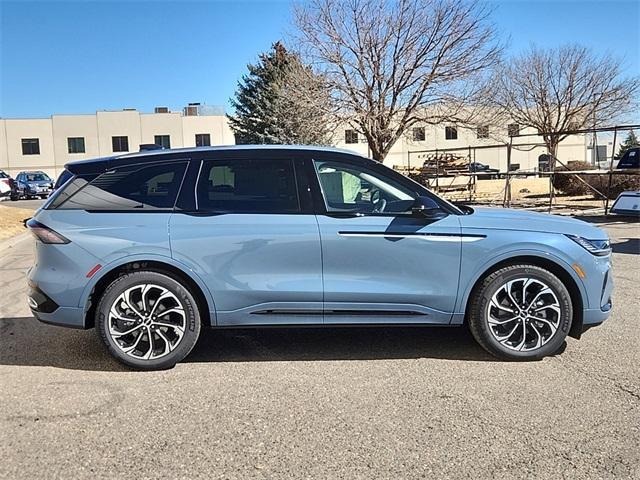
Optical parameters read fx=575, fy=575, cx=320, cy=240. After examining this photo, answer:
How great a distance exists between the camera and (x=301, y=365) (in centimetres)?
464

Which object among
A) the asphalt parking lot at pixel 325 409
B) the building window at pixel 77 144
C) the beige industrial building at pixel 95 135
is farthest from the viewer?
the building window at pixel 77 144

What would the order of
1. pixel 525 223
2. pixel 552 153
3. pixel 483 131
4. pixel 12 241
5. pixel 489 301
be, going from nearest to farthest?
pixel 489 301 < pixel 525 223 < pixel 12 241 < pixel 552 153 < pixel 483 131

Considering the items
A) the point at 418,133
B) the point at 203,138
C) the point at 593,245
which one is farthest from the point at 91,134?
the point at 593,245

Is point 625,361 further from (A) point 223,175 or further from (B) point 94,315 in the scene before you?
(B) point 94,315

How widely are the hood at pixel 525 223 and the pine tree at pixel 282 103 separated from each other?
18.1m

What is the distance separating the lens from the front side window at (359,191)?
4.60 metres

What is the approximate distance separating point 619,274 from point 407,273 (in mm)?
5052

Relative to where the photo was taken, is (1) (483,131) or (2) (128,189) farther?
(1) (483,131)

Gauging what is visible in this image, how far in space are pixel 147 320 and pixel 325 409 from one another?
5.30ft

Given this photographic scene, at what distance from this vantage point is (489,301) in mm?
4559

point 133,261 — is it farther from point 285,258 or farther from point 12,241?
point 12,241

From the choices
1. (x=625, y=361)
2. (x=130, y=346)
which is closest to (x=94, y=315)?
(x=130, y=346)

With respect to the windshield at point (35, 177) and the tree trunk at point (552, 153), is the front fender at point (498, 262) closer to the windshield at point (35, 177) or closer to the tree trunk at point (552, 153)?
the tree trunk at point (552, 153)

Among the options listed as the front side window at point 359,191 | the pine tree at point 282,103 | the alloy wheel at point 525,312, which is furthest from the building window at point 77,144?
the alloy wheel at point 525,312
